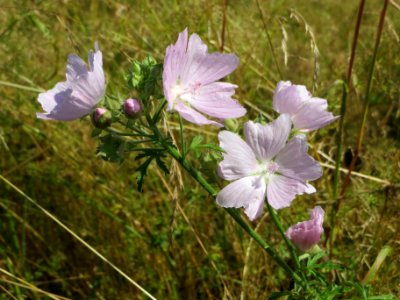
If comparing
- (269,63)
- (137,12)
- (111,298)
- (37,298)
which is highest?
(137,12)

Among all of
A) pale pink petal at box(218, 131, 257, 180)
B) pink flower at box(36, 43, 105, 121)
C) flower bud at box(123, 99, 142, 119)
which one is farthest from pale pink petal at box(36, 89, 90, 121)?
pale pink petal at box(218, 131, 257, 180)

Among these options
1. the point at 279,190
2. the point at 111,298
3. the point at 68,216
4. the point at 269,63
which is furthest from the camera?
the point at 269,63

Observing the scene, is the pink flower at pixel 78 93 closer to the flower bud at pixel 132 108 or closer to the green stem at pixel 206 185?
the flower bud at pixel 132 108

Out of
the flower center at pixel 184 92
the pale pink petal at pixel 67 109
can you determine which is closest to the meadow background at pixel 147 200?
the flower center at pixel 184 92

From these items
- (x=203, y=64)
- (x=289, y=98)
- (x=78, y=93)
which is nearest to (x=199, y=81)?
(x=203, y=64)

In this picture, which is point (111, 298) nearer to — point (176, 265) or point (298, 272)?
point (176, 265)

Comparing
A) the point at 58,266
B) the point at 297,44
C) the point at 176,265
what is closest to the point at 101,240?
the point at 58,266
